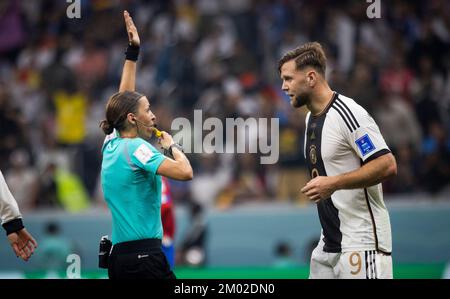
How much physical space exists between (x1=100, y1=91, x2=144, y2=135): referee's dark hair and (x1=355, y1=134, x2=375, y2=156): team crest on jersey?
1.58m

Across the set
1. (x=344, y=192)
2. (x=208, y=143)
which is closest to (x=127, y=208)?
(x=344, y=192)

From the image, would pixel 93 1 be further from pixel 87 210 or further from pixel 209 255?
pixel 209 255

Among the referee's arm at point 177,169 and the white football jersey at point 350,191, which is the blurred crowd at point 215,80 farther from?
the referee's arm at point 177,169

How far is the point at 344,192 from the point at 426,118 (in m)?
7.91

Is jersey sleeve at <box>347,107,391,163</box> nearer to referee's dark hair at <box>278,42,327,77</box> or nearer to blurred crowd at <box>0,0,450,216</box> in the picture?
referee's dark hair at <box>278,42,327,77</box>

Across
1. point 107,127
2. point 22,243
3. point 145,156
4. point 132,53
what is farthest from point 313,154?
point 22,243

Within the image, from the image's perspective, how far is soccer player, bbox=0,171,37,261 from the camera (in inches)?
284

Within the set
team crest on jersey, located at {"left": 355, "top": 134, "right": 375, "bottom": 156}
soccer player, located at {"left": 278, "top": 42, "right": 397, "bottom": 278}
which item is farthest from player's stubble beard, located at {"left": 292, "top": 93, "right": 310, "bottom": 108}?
team crest on jersey, located at {"left": 355, "top": 134, "right": 375, "bottom": 156}

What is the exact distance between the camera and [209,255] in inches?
538

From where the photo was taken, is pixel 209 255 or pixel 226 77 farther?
pixel 226 77

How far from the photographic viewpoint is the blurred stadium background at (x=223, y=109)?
13.6m
